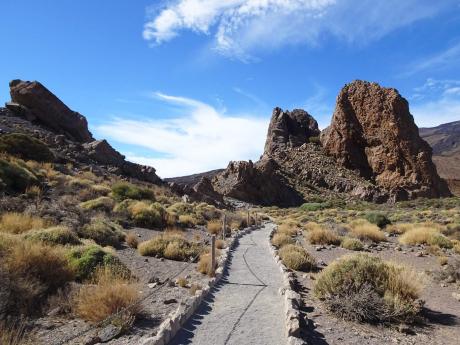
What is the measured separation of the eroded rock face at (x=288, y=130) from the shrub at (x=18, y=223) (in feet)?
245

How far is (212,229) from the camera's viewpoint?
2266cm

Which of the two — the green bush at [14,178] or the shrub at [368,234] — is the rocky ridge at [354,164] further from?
the green bush at [14,178]

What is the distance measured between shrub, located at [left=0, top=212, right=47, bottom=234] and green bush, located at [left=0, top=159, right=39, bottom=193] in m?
6.15

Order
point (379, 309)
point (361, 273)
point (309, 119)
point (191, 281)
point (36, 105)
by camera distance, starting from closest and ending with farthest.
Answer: point (379, 309)
point (361, 273)
point (191, 281)
point (36, 105)
point (309, 119)

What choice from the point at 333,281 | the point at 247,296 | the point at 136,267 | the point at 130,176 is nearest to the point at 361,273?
the point at 333,281

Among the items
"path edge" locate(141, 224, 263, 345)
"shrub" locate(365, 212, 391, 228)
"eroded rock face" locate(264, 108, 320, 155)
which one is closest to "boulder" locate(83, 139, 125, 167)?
"shrub" locate(365, 212, 391, 228)

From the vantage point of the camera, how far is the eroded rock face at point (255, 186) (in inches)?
2633

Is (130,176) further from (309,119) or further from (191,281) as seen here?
(309,119)

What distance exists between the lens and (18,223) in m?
12.2

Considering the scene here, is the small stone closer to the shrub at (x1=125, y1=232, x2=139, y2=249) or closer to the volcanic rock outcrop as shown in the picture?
the shrub at (x1=125, y1=232, x2=139, y2=249)

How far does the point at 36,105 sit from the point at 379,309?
4337cm

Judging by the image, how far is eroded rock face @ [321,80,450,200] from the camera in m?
69.8

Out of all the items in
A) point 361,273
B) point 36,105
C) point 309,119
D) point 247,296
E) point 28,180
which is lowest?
point 247,296

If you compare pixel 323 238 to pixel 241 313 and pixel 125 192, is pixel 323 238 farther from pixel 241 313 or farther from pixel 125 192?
pixel 125 192
